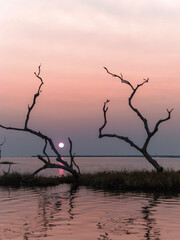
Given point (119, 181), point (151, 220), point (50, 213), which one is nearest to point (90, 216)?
point (50, 213)

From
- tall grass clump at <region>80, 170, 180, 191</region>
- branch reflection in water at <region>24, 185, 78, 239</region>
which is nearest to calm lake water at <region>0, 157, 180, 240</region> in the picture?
branch reflection in water at <region>24, 185, 78, 239</region>

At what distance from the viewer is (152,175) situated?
30328 mm

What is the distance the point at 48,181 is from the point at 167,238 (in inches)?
882

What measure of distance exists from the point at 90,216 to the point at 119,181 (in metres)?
13.9

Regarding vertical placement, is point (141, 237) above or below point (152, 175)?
below

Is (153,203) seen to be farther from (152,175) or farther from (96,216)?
(152,175)

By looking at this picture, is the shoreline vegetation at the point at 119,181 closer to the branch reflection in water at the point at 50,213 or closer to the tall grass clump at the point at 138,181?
the tall grass clump at the point at 138,181

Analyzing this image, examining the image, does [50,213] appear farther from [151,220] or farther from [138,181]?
[138,181]

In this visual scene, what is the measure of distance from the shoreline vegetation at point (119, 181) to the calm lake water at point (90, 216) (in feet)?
10.1

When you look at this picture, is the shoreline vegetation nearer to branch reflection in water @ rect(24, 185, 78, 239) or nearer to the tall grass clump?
the tall grass clump

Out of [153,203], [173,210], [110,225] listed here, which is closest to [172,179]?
[153,203]

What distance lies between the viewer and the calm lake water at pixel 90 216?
13812 millimetres

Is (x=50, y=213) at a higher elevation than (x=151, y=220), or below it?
higher

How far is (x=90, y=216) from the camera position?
1778 centimetres
